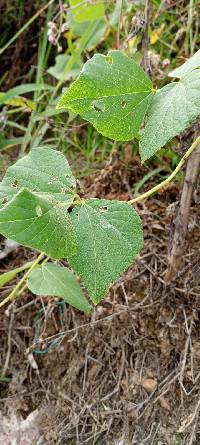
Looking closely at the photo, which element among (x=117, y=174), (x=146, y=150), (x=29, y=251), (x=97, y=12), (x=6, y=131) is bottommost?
(x=29, y=251)

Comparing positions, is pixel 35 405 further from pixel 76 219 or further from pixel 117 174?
pixel 76 219

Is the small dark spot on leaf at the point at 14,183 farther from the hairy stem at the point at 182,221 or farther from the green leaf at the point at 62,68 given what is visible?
the green leaf at the point at 62,68

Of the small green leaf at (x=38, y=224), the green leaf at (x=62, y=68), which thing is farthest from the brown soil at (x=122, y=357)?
the small green leaf at (x=38, y=224)

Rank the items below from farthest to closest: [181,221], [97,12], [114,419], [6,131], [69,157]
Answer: [6,131] < [69,157] < [97,12] < [114,419] < [181,221]

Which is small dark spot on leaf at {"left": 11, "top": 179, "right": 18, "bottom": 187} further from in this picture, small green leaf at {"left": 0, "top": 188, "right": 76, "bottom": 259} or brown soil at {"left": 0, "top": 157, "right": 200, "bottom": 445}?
brown soil at {"left": 0, "top": 157, "right": 200, "bottom": 445}

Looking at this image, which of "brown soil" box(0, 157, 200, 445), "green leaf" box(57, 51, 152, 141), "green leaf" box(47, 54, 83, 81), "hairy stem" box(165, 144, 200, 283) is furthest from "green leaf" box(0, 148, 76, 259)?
"green leaf" box(47, 54, 83, 81)

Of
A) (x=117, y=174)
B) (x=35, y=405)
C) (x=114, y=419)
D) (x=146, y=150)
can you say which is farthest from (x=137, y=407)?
(x=146, y=150)
